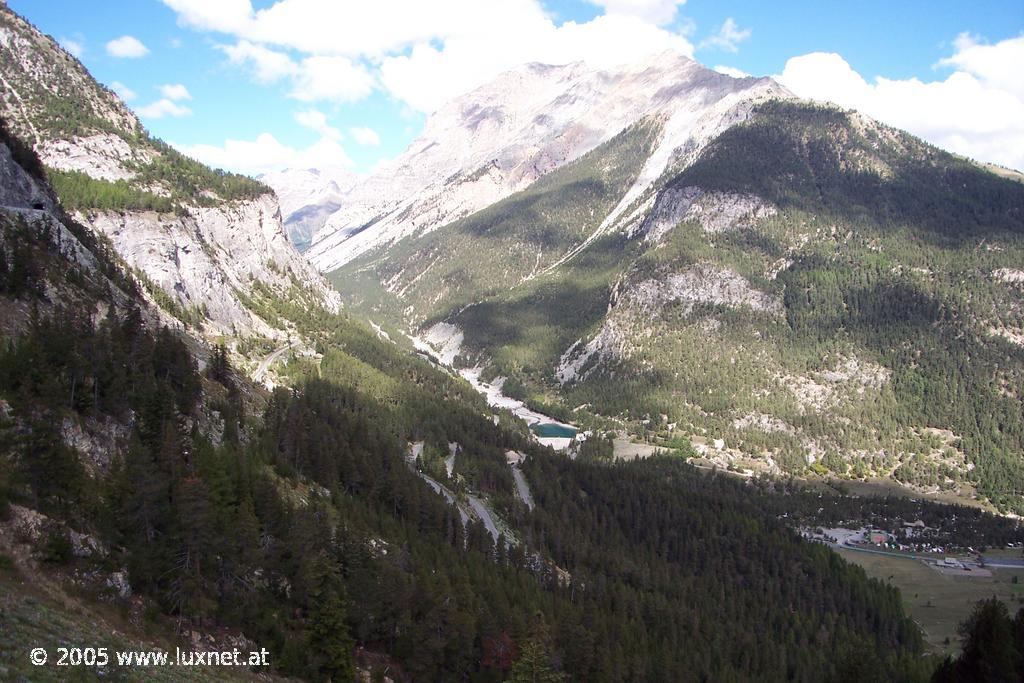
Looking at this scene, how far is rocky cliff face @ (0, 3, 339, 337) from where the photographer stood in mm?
131500

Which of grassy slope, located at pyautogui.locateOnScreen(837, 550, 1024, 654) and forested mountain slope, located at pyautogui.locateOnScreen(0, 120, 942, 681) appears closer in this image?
forested mountain slope, located at pyautogui.locateOnScreen(0, 120, 942, 681)

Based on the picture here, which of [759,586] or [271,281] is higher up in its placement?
A: [271,281]

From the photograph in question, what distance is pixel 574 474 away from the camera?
418ft

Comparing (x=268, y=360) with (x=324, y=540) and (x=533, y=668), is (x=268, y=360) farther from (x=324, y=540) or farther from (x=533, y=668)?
(x=533, y=668)

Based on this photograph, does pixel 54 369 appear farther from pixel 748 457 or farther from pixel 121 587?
pixel 748 457

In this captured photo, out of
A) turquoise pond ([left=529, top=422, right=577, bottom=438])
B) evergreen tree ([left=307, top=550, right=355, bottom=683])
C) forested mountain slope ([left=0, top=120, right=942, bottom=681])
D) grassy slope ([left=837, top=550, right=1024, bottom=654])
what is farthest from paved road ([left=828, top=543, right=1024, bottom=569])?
evergreen tree ([left=307, top=550, right=355, bottom=683])

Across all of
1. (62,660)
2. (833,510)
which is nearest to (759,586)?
(833,510)

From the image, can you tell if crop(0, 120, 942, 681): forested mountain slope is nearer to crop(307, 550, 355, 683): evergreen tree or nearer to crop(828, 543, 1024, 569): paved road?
crop(307, 550, 355, 683): evergreen tree

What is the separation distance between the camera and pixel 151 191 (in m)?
147

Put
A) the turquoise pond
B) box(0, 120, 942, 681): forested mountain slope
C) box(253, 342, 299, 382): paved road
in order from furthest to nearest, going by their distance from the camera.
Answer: the turquoise pond
box(253, 342, 299, 382): paved road
box(0, 120, 942, 681): forested mountain slope

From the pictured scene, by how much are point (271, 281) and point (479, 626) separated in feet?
467

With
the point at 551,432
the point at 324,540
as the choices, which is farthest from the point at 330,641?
the point at 551,432

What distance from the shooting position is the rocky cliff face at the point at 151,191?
131500 millimetres

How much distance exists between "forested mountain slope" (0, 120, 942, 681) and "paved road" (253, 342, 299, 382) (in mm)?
11325
